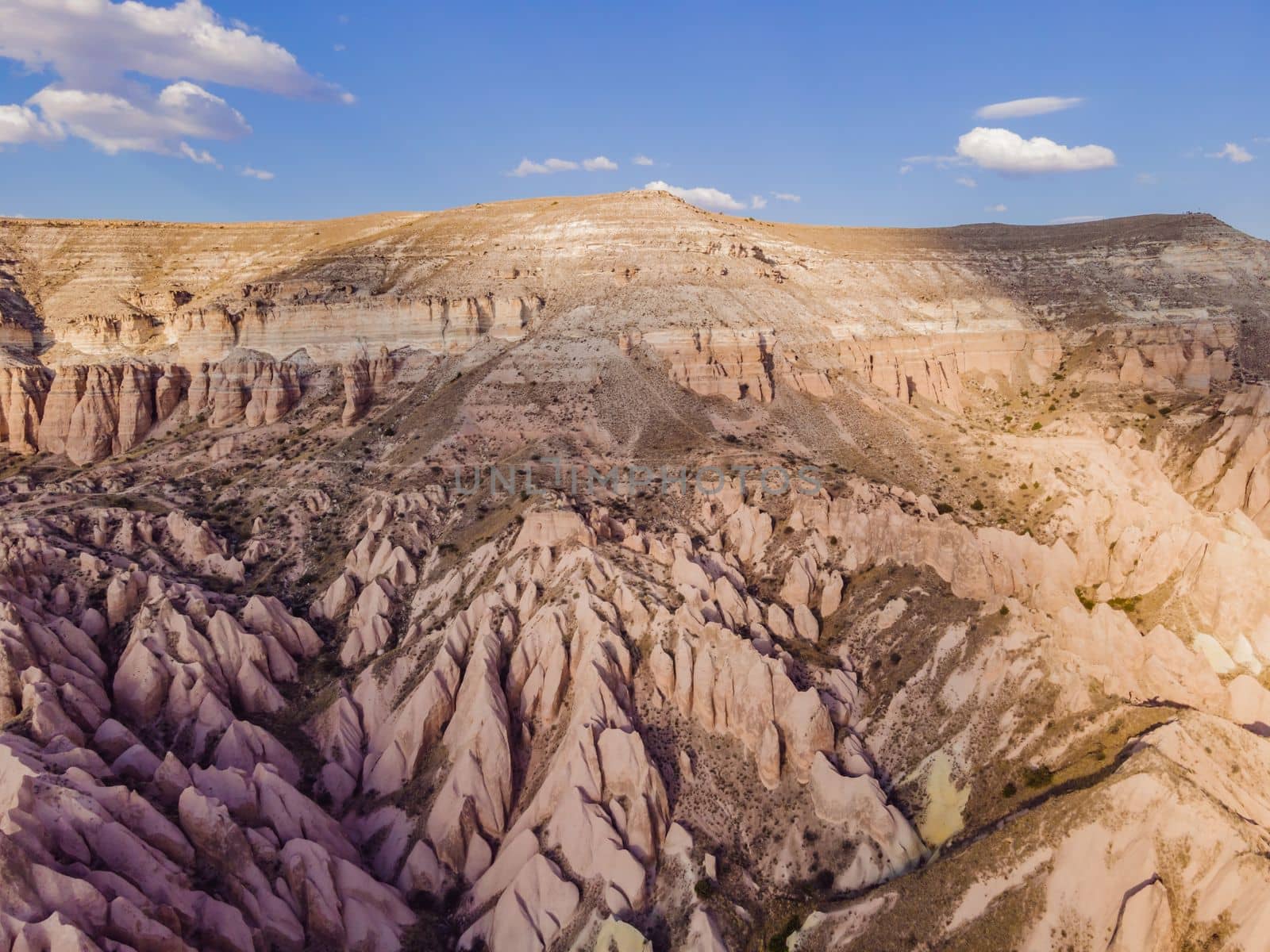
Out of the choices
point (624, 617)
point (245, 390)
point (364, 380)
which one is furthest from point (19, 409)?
point (624, 617)

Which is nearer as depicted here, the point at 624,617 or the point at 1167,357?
the point at 624,617

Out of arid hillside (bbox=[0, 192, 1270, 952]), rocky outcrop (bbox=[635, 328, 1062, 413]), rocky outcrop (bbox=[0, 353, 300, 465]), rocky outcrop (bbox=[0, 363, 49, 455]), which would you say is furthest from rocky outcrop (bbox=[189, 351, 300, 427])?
rocky outcrop (bbox=[635, 328, 1062, 413])

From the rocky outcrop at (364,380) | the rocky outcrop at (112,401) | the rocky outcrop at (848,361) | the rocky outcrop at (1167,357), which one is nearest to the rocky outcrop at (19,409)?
the rocky outcrop at (112,401)

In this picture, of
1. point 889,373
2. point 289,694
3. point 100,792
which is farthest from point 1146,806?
point 889,373

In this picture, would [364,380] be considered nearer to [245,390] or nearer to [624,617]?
[245,390]

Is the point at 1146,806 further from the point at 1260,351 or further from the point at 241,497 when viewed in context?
the point at 1260,351

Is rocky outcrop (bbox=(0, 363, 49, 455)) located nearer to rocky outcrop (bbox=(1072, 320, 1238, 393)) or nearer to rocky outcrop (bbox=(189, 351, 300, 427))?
rocky outcrop (bbox=(189, 351, 300, 427))

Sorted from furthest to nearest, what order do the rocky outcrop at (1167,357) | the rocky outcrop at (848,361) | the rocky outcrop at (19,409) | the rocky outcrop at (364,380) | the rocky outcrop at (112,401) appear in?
1. the rocky outcrop at (1167,357)
2. the rocky outcrop at (19,409)
3. the rocky outcrop at (112,401)
4. the rocky outcrop at (848,361)
5. the rocky outcrop at (364,380)

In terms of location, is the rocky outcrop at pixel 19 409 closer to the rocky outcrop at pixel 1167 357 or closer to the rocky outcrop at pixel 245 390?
the rocky outcrop at pixel 245 390

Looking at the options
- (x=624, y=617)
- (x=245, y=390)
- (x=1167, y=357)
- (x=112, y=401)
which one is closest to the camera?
(x=624, y=617)
